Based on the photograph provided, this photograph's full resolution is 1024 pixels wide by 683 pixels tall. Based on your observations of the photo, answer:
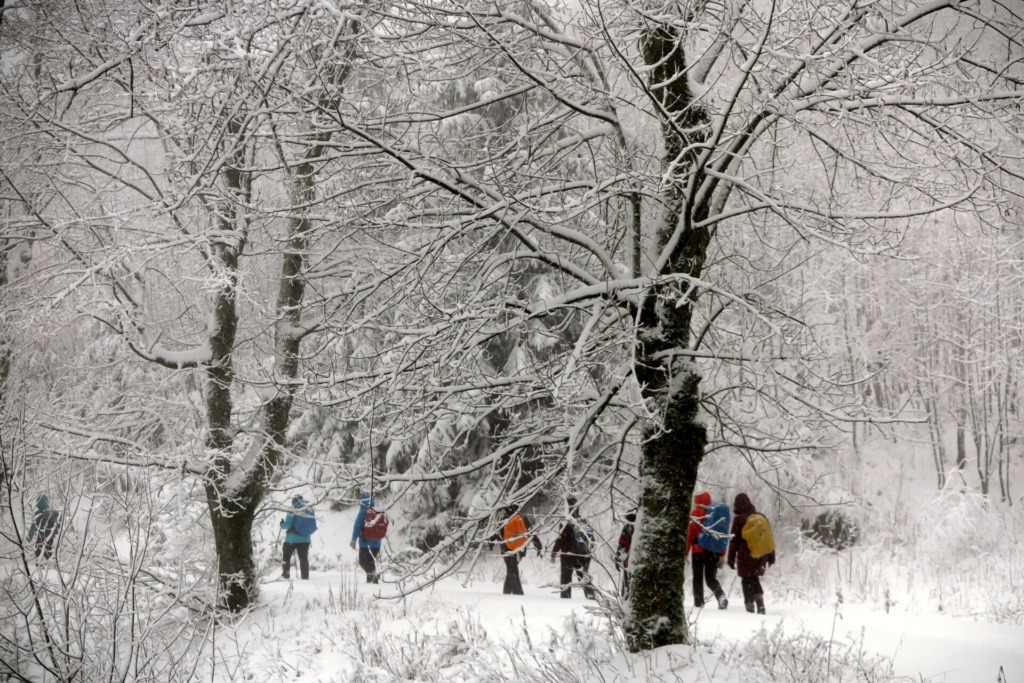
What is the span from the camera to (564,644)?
5.47 metres

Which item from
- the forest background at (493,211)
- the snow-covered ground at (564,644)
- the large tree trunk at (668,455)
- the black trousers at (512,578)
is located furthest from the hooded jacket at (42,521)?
the black trousers at (512,578)

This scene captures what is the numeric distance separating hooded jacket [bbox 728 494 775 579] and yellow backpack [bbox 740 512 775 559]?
2.0 inches

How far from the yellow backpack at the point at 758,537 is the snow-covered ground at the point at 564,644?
0.72 m

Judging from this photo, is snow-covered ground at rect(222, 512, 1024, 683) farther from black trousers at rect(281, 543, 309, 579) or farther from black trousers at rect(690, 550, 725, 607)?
black trousers at rect(281, 543, 309, 579)

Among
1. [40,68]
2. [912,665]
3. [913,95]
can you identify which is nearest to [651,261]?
[913,95]

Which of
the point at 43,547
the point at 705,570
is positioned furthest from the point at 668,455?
the point at 705,570

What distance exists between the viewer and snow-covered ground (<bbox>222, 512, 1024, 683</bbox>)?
4535 millimetres

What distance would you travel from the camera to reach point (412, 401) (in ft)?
14.9

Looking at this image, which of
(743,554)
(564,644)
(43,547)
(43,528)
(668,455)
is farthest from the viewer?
(743,554)

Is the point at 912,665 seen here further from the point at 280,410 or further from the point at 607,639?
the point at 280,410

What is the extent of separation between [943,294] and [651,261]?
1941 centimetres

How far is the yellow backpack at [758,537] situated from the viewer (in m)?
8.62

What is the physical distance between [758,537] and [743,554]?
0.29 metres

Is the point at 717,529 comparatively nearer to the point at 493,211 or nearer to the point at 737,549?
the point at 737,549
